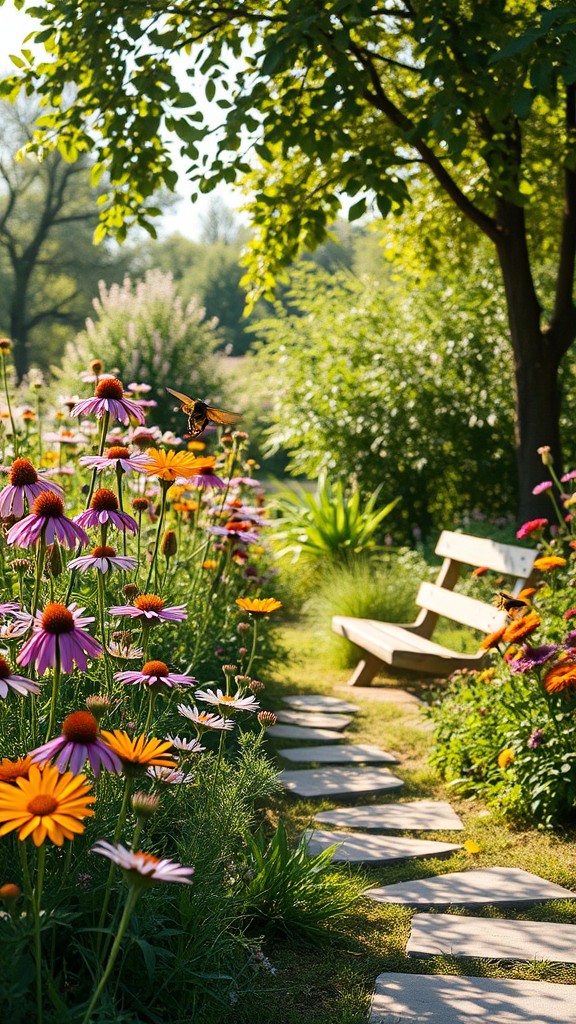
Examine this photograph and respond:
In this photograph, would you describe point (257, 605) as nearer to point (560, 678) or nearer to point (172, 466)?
point (172, 466)

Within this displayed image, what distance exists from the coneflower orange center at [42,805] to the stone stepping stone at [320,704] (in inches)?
145

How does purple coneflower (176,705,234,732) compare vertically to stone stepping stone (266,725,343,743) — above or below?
above

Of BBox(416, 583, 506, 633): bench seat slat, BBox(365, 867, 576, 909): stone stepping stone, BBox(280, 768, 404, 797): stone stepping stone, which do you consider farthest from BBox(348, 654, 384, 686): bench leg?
BBox(365, 867, 576, 909): stone stepping stone

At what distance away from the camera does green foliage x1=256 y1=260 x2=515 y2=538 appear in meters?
8.98

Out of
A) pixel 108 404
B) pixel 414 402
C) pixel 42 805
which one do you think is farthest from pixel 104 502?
pixel 414 402

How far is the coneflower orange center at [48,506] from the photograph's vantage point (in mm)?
1816

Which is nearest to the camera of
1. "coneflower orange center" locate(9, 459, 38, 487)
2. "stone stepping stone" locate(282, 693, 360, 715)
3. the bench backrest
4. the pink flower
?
"coneflower orange center" locate(9, 459, 38, 487)

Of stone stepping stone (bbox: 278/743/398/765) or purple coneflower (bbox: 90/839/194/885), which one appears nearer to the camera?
purple coneflower (bbox: 90/839/194/885)

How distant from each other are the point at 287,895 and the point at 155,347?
9.13 metres

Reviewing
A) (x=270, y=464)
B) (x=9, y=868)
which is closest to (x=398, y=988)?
(x=9, y=868)

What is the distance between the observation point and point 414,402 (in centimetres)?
886

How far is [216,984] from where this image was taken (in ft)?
6.42

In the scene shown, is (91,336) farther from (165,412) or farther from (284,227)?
(284,227)

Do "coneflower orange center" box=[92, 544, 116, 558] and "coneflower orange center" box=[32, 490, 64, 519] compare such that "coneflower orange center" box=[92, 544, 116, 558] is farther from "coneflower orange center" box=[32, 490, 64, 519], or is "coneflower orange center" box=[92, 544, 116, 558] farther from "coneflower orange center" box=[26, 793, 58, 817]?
"coneflower orange center" box=[26, 793, 58, 817]
